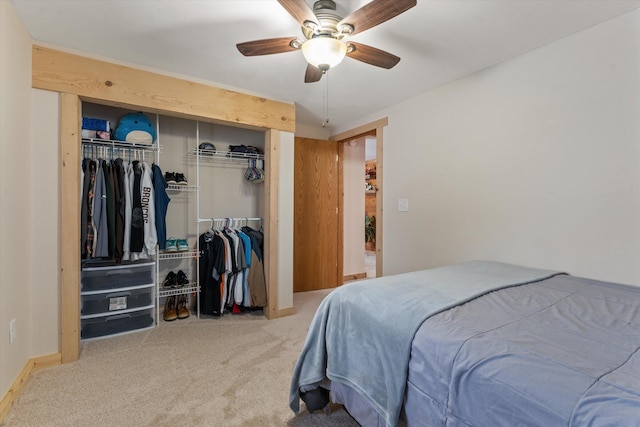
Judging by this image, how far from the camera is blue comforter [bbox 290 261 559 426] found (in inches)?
44.6

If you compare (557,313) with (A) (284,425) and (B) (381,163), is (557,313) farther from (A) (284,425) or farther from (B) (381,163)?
(B) (381,163)

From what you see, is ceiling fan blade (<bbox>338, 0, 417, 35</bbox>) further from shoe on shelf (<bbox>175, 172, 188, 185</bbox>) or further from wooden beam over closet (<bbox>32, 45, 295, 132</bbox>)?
shoe on shelf (<bbox>175, 172, 188, 185</bbox>)

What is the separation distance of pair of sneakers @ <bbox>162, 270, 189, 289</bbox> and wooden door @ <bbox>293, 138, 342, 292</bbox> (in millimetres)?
1368

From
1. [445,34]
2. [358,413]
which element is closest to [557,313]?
[358,413]

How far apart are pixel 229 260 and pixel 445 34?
2614 millimetres

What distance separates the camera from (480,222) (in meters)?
2.41

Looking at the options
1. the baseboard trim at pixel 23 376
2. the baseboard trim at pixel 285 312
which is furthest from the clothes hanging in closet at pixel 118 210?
the baseboard trim at pixel 285 312

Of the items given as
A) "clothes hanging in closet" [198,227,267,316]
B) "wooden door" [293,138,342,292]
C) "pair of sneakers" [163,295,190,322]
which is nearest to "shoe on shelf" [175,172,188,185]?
"clothes hanging in closet" [198,227,267,316]

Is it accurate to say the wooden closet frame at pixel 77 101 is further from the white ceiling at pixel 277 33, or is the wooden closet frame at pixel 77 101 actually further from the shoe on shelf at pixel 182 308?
the shoe on shelf at pixel 182 308

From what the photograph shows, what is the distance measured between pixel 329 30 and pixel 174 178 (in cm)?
216

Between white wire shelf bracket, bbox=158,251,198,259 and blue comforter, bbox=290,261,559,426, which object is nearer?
blue comforter, bbox=290,261,559,426

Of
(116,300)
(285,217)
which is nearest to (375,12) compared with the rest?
(285,217)

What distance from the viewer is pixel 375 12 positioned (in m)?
1.36

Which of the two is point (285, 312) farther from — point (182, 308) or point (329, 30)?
point (329, 30)
